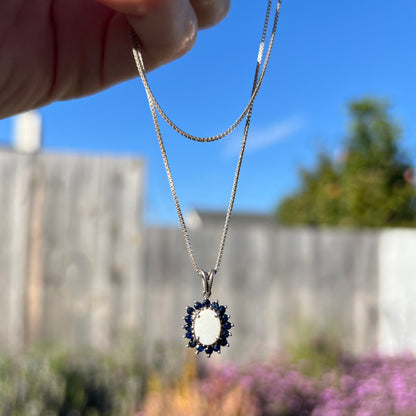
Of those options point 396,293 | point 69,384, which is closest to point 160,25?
point 69,384

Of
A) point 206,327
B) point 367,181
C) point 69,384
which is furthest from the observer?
point 367,181

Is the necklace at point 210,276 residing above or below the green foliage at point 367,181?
below

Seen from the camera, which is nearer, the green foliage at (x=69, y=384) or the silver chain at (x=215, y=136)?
the silver chain at (x=215, y=136)

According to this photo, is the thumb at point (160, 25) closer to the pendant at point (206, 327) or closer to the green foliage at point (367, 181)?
the pendant at point (206, 327)

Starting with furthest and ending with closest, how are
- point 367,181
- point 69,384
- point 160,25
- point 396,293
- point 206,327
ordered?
point 367,181 → point 396,293 → point 69,384 → point 206,327 → point 160,25

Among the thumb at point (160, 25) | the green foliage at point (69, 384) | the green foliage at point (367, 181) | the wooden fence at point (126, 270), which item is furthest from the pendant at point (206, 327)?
the green foliage at point (367, 181)

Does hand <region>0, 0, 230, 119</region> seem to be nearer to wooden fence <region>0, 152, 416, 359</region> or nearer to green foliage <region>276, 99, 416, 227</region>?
wooden fence <region>0, 152, 416, 359</region>

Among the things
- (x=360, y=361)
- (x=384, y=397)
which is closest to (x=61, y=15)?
(x=384, y=397)

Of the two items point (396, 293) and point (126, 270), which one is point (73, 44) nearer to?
point (126, 270)
